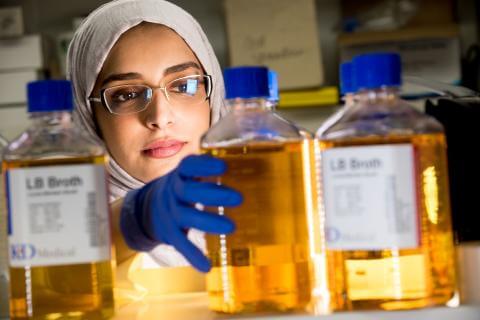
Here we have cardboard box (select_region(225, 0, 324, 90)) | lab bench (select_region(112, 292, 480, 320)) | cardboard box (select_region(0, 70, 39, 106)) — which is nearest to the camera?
lab bench (select_region(112, 292, 480, 320))

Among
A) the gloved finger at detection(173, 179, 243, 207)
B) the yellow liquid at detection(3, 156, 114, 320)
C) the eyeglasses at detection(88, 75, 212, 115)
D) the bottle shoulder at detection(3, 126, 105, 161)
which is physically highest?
the eyeglasses at detection(88, 75, 212, 115)

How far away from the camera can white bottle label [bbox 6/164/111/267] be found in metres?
0.78

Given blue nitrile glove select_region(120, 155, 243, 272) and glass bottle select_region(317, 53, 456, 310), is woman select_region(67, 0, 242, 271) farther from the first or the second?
glass bottle select_region(317, 53, 456, 310)

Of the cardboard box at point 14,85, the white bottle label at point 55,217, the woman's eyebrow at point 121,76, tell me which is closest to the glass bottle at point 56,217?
the white bottle label at point 55,217

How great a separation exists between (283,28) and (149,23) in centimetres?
99

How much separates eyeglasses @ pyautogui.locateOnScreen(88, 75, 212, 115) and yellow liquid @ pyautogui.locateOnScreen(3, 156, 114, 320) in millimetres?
554

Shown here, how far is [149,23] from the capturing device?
1.41 metres

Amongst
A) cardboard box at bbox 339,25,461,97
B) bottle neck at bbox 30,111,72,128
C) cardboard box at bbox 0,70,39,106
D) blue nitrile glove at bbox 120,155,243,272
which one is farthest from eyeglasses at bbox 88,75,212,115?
cardboard box at bbox 339,25,461,97

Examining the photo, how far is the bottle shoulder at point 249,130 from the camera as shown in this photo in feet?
2.75

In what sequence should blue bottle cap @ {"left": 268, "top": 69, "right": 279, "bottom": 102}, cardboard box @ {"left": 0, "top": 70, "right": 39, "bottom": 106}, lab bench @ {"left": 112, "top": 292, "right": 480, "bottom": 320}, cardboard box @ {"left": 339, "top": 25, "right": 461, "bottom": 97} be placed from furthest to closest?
1. cardboard box @ {"left": 339, "top": 25, "right": 461, "bottom": 97}
2. cardboard box @ {"left": 0, "top": 70, "right": 39, "bottom": 106}
3. blue bottle cap @ {"left": 268, "top": 69, "right": 279, "bottom": 102}
4. lab bench @ {"left": 112, "top": 292, "right": 480, "bottom": 320}

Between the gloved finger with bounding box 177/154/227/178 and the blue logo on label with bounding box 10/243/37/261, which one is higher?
the gloved finger with bounding box 177/154/227/178

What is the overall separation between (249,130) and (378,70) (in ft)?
0.53

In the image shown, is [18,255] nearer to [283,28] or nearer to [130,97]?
[130,97]

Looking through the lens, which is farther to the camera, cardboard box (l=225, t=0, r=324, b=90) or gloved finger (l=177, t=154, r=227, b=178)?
cardboard box (l=225, t=0, r=324, b=90)
